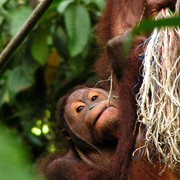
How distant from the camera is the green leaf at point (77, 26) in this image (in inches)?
139

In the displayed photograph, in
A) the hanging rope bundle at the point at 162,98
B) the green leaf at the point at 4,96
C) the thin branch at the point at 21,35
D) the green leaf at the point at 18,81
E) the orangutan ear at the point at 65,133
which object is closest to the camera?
the thin branch at the point at 21,35

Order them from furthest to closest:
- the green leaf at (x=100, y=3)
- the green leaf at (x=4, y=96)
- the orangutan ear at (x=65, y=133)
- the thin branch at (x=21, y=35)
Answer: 1. the green leaf at (x=4, y=96)
2. the green leaf at (x=100, y=3)
3. the orangutan ear at (x=65, y=133)
4. the thin branch at (x=21, y=35)

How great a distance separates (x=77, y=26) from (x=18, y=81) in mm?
770

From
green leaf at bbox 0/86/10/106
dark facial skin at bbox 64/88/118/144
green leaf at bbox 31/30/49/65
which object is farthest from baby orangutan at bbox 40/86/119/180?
green leaf at bbox 0/86/10/106

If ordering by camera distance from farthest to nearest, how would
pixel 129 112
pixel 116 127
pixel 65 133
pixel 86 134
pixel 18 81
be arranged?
pixel 18 81 → pixel 65 133 → pixel 86 134 → pixel 116 127 → pixel 129 112

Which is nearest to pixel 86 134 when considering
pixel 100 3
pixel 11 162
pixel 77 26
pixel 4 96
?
pixel 77 26

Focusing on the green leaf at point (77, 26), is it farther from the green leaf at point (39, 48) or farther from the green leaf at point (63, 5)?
the green leaf at point (39, 48)

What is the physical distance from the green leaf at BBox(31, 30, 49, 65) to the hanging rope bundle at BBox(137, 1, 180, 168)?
62.4 inches

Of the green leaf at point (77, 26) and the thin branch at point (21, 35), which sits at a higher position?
the thin branch at point (21, 35)

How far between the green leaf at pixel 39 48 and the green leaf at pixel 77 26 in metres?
0.41

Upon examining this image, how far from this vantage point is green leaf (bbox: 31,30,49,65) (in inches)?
154

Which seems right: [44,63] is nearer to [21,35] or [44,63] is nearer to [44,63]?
[44,63]

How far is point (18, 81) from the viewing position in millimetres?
4094

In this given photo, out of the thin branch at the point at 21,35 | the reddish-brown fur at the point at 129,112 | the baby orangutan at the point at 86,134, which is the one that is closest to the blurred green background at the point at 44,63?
the baby orangutan at the point at 86,134
